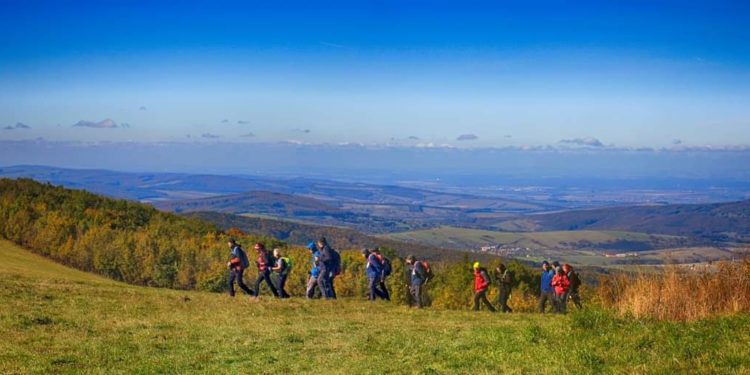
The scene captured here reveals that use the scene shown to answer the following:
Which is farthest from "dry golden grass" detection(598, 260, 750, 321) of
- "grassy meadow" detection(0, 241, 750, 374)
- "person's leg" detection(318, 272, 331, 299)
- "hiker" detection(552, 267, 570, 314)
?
"person's leg" detection(318, 272, 331, 299)

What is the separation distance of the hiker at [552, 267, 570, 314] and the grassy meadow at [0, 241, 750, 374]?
4.48 m

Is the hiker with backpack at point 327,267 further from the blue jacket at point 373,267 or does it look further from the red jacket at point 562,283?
the red jacket at point 562,283

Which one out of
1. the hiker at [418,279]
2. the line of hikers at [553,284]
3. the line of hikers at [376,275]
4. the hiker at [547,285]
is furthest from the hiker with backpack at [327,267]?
the hiker at [547,285]

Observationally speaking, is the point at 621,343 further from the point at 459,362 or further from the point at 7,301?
the point at 7,301

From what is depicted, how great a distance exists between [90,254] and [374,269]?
144 feet

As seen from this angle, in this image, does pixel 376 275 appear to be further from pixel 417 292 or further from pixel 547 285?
pixel 547 285

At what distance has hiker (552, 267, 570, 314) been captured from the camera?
24.1 m

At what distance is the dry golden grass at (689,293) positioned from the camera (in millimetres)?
14119

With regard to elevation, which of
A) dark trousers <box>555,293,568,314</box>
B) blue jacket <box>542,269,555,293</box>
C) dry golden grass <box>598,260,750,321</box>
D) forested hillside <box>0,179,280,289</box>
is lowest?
forested hillside <box>0,179,280,289</box>

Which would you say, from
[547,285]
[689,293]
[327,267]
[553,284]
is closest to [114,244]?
[327,267]

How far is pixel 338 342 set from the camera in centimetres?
1456

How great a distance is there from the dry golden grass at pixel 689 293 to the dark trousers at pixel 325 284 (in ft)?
36.9

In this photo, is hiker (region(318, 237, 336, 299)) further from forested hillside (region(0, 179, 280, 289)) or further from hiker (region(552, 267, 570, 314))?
forested hillside (region(0, 179, 280, 289))

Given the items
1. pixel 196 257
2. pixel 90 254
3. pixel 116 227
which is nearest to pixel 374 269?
pixel 196 257
